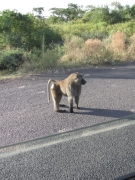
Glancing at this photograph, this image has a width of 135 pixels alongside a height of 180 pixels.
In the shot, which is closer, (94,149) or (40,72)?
(94,149)

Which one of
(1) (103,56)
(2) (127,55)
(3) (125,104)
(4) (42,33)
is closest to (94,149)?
(3) (125,104)

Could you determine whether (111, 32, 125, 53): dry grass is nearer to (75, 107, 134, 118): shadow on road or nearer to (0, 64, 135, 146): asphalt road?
(0, 64, 135, 146): asphalt road

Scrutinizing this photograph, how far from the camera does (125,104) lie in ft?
17.1

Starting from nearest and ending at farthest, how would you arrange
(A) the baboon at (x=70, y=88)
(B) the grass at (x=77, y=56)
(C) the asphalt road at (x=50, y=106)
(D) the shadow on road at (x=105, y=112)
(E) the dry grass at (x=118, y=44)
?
(C) the asphalt road at (x=50, y=106)
(D) the shadow on road at (x=105, y=112)
(A) the baboon at (x=70, y=88)
(B) the grass at (x=77, y=56)
(E) the dry grass at (x=118, y=44)

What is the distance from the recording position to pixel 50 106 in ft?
17.3

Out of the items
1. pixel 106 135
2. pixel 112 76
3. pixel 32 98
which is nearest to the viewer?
pixel 106 135

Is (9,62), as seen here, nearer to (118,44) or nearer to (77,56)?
(77,56)

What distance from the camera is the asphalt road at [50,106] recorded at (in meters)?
4.16

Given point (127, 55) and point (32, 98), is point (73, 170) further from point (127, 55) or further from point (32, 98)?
point (127, 55)

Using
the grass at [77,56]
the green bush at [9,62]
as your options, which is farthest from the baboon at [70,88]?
the green bush at [9,62]

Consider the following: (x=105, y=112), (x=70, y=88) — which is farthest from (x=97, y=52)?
(x=105, y=112)

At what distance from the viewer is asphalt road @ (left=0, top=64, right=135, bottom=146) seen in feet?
13.6

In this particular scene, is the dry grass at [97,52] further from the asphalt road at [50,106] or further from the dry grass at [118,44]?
the asphalt road at [50,106]

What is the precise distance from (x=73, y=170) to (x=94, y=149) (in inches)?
13.6
